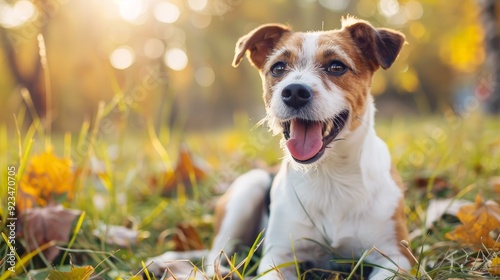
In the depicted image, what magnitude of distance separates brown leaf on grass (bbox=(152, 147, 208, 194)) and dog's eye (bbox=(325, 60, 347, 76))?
6.53 feet

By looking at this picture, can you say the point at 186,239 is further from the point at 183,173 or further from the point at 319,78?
the point at 319,78

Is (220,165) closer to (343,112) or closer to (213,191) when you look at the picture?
(213,191)

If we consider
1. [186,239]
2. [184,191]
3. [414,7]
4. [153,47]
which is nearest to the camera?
[186,239]

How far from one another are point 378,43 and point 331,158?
2.14 ft

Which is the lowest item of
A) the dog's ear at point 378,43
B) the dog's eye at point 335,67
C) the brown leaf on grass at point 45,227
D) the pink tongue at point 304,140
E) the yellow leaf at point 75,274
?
the brown leaf on grass at point 45,227

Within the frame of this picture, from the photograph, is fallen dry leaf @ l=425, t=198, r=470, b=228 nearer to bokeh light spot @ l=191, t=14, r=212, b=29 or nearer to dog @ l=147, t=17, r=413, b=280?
dog @ l=147, t=17, r=413, b=280

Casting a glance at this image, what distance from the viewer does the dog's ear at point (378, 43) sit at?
282 centimetres

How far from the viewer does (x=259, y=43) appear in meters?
3.28

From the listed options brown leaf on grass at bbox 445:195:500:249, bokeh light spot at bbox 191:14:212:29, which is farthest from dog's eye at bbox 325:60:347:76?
bokeh light spot at bbox 191:14:212:29

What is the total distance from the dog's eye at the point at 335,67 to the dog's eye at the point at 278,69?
255 millimetres

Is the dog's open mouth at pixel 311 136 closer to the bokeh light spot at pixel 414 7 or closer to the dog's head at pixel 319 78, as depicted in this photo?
the dog's head at pixel 319 78

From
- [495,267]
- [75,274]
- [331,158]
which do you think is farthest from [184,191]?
[495,267]

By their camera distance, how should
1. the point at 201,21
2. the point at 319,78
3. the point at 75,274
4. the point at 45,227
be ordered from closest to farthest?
the point at 75,274
the point at 319,78
the point at 45,227
the point at 201,21

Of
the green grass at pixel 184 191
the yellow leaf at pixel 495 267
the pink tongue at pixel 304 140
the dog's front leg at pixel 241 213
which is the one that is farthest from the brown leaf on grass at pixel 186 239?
the yellow leaf at pixel 495 267
